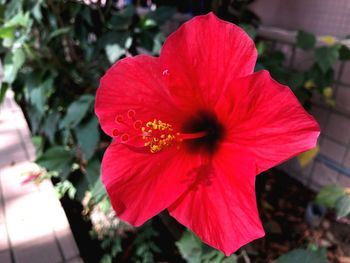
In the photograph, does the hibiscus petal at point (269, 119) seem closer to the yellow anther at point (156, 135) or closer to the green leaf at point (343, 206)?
the yellow anther at point (156, 135)

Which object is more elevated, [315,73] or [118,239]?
[315,73]

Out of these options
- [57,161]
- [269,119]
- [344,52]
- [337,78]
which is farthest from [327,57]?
[57,161]

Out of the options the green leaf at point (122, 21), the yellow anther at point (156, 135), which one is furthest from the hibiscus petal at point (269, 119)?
the green leaf at point (122, 21)

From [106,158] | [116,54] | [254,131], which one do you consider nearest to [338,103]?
[116,54]

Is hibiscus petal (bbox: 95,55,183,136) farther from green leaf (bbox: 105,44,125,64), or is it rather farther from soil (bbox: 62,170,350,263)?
soil (bbox: 62,170,350,263)

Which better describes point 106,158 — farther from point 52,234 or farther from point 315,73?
point 315,73

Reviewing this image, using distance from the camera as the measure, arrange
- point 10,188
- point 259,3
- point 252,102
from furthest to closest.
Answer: point 259,3 → point 10,188 → point 252,102

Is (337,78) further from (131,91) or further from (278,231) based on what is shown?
(131,91)

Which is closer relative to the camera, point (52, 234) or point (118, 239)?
point (52, 234)
